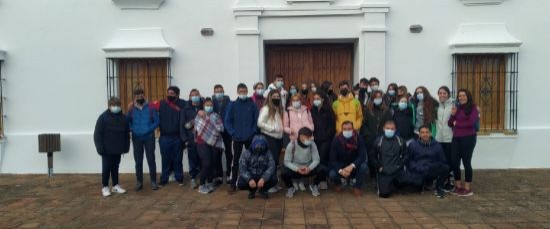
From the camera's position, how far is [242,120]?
740 cm

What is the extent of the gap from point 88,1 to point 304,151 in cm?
524

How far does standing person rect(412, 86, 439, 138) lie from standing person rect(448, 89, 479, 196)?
276 millimetres

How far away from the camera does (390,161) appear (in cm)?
709

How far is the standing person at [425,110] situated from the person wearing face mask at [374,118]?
46 centimetres

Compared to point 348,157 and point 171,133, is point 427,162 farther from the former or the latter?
point 171,133

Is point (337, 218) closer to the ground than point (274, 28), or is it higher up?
closer to the ground

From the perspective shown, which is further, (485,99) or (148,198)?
(485,99)

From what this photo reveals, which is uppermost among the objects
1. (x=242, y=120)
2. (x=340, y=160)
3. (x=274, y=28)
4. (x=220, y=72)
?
(x=274, y=28)

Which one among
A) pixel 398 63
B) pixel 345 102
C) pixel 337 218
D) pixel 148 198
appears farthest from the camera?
pixel 398 63

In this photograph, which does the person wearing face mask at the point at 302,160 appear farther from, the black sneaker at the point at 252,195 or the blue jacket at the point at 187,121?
the blue jacket at the point at 187,121

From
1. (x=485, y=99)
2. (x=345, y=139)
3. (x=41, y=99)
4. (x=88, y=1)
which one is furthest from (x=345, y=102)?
(x=41, y=99)

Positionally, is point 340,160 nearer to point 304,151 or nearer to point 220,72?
point 304,151

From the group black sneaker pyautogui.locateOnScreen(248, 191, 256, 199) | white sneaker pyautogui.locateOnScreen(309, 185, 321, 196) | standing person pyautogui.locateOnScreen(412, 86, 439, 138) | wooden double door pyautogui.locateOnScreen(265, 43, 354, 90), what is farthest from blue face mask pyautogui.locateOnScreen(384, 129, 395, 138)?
wooden double door pyautogui.locateOnScreen(265, 43, 354, 90)

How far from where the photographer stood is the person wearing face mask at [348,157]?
7.13 m
